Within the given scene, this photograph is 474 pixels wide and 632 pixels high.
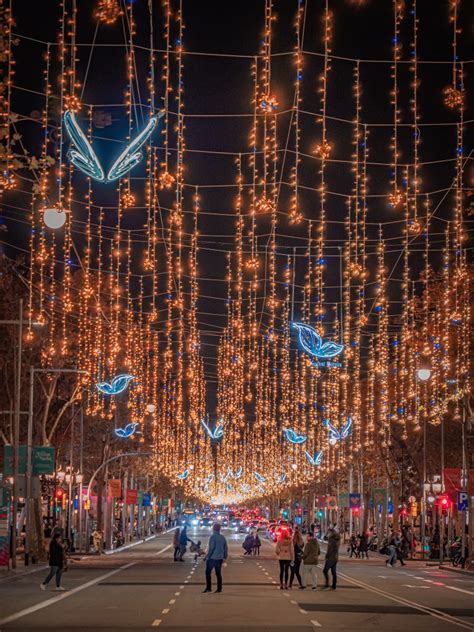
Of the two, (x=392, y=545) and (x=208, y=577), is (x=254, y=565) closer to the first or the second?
(x=392, y=545)

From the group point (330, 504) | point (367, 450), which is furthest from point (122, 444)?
point (330, 504)

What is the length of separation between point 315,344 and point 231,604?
12260 millimetres

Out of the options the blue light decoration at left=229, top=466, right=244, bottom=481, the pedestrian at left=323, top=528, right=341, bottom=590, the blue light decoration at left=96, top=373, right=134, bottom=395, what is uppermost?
the blue light decoration at left=229, top=466, right=244, bottom=481

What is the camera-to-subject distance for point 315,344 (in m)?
38.5

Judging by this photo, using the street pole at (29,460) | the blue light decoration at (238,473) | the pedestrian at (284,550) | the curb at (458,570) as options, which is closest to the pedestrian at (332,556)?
the pedestrian at (284,550)

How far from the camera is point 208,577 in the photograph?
31641 millimetres

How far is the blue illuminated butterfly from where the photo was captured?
1449 inches

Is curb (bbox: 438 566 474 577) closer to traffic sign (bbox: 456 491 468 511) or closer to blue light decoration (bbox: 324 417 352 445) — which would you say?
traffic sign (bbox: 456 491 468 511)

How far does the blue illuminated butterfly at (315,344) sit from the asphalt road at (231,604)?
278 inches

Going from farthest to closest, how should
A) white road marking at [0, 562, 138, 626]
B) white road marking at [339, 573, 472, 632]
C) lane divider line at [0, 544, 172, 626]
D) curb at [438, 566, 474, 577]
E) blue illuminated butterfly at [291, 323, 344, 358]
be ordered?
curb at [438, 566, 474, 577]
blue illuminated butterfly at [291, 323, 344, 358]
white road marking at [0, 562, 138, 626]
lane divider line at [0, 544, 172, 626]
white road marking at [339, 573, 472, 632]

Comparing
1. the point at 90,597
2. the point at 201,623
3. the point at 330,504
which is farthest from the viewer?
→ the point at 330,504

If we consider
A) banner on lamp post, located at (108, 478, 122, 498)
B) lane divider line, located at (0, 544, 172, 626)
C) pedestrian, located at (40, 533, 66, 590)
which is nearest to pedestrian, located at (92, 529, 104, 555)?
banner on lamp post, located at (108, 478, 122, 498)

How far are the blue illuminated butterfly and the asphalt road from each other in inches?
278

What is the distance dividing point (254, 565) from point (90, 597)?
23295 millimetres
